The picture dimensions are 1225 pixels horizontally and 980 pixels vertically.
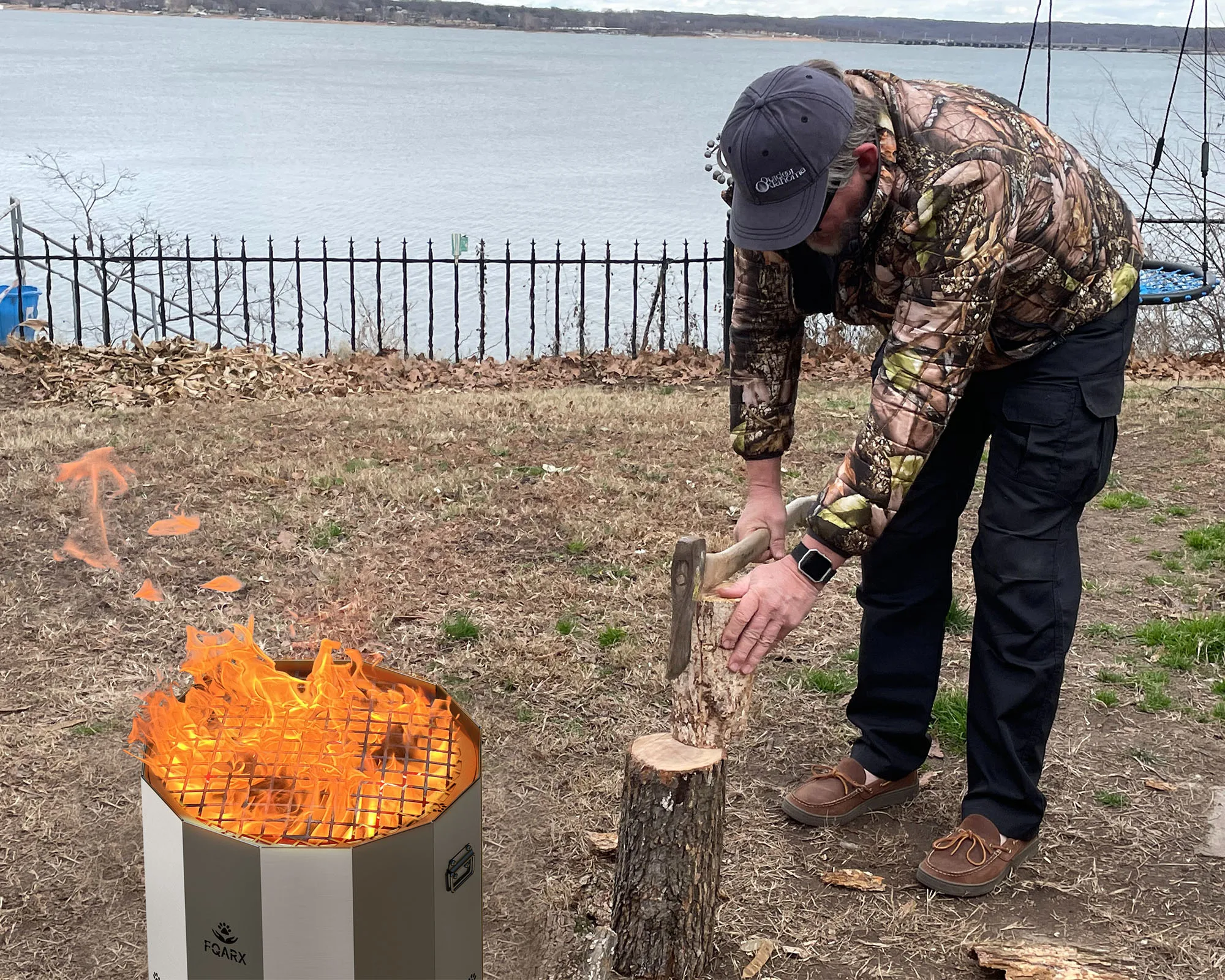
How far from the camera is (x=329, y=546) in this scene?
5262 millimetres

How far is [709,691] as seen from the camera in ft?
8.96

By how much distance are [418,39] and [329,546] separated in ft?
565

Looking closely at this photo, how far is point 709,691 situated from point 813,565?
486 millimetres

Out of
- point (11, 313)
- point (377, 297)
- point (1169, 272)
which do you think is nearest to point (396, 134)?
point (377, 297)

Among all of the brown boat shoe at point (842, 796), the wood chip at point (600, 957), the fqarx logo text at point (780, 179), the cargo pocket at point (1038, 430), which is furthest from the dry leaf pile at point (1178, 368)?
the wood chip at point (600, 957)

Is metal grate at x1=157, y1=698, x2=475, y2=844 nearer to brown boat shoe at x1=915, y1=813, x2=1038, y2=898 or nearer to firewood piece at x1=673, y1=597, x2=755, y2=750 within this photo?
firewood piece at x1=673, y1=597, x2=755, y2=750

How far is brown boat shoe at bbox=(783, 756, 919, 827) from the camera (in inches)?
136

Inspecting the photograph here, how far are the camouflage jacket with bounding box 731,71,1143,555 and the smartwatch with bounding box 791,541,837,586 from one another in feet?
0.12

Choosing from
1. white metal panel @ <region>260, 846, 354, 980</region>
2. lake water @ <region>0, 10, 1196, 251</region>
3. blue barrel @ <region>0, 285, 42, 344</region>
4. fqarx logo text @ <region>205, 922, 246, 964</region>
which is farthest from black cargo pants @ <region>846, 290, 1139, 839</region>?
lake water @ <region>0, 10, 1196, 251</region>

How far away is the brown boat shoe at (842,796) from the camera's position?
11.3 ft

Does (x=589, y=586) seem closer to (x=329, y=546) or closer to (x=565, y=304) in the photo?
(x=329, y=546)

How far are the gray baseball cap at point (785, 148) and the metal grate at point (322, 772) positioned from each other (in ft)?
4.03

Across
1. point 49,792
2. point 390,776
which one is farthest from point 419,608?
point 390,776

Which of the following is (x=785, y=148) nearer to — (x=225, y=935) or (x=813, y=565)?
(x=813, y=565)
